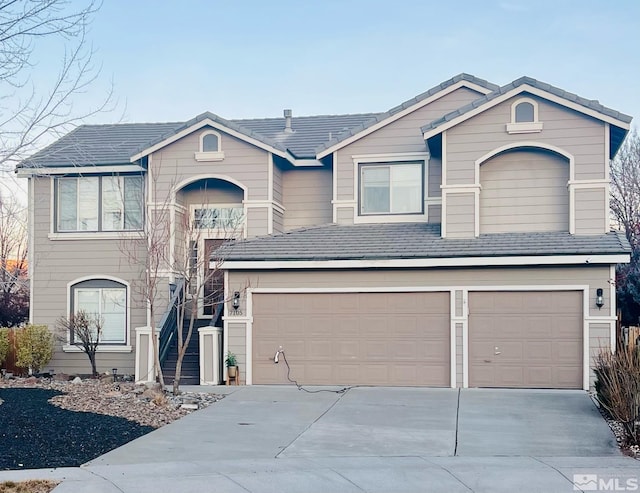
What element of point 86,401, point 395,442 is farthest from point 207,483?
point 86,401

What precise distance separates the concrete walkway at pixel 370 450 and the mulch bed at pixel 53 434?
351 millimetres

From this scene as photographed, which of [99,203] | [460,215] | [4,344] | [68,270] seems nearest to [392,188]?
[460,215]

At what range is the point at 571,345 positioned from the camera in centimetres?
1502

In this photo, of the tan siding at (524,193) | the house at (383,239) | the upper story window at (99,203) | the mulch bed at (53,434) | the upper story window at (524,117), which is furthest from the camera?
the upper story window at (99,203)

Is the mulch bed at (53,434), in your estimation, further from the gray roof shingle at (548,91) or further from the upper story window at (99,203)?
the gray roof shingle at (548,91)

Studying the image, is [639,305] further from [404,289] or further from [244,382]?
[244,382]

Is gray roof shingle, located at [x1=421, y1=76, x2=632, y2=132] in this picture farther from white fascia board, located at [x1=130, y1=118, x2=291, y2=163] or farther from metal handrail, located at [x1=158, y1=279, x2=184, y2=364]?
metal handrail, located at [x1=158, y1=279, x2=184, y2=364]

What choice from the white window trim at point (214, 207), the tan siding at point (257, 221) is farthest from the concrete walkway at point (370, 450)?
the white window trim at point (214, 207)

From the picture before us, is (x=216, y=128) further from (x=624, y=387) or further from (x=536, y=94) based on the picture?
(x=624, y=387)

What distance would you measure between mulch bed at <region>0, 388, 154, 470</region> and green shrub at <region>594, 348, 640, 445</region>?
22.1 feet

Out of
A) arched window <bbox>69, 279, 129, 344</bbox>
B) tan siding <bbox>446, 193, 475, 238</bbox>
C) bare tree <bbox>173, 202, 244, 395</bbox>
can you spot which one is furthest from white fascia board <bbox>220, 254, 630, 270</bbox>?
arched window <bbox>69, 279, 129, 344</bbox>

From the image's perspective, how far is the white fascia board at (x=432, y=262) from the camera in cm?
1460

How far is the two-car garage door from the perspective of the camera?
1511 centimetres

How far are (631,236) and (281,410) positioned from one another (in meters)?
17.3
